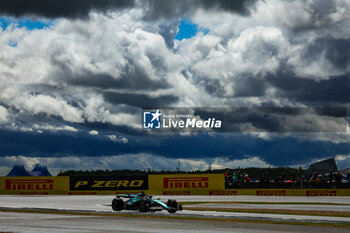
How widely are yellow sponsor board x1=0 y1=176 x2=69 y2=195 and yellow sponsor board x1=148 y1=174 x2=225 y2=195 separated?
27.4 ft

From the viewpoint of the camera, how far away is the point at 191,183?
151 feet

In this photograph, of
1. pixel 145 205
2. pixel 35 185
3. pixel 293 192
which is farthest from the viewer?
pixel 35 185

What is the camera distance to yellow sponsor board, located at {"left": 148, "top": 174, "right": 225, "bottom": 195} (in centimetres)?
4575

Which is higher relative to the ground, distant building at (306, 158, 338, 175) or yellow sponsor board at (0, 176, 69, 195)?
distant building at (306, 158, 338, 175)

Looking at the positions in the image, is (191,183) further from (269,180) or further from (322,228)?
(322,228)

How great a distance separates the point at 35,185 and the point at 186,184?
14294 millimetres

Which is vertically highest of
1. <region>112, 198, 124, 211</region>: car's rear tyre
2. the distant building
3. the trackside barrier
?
the distant building

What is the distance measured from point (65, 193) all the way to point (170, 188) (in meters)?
9.80

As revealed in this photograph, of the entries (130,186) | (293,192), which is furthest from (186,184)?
(293,192)

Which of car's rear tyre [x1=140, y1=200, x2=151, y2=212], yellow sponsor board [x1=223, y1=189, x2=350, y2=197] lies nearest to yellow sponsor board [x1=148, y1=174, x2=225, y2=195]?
yellow sponsor board [x1=223, y1=189, x2=350, y2=197]

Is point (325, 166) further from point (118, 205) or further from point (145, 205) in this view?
point (145, 205)

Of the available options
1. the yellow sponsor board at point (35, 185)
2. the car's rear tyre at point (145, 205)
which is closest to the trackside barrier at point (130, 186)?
the yellow sponsor board at point (35, 185)

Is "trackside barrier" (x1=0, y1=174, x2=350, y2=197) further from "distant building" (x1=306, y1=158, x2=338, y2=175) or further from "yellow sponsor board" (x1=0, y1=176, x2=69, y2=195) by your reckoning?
"distant building" (x1=306, y1=158, x2=338, y2=175)

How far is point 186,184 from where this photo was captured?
4606 centimetres
